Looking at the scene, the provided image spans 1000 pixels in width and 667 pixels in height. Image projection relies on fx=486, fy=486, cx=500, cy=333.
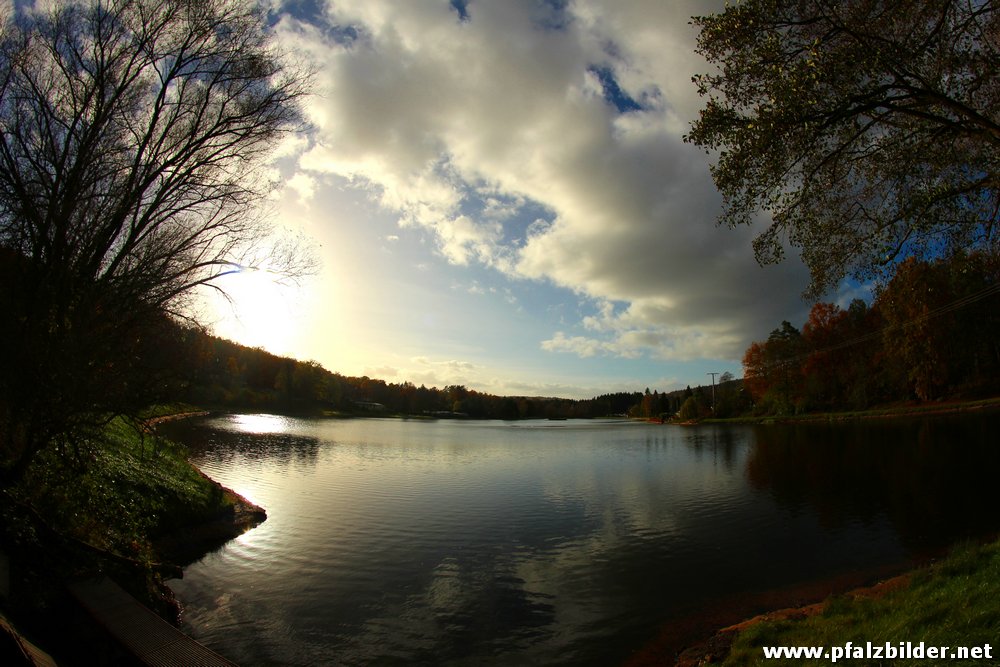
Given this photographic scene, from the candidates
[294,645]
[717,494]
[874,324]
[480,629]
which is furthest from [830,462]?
[874,324]

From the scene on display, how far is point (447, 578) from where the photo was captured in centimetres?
1309

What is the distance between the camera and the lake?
9.97 metres

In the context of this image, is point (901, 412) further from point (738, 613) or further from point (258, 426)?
point (258, 426)

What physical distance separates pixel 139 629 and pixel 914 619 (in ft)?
36.1

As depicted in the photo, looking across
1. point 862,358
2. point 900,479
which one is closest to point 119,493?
point 900,479

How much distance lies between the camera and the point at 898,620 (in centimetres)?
672

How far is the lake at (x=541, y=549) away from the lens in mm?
9969

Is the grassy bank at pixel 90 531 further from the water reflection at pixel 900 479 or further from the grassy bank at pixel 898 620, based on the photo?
the water reflection at pixel 900 479

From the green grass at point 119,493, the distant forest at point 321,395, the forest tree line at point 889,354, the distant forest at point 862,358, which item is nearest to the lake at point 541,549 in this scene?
the green grass at point 119,493

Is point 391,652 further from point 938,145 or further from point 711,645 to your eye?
point 938,145

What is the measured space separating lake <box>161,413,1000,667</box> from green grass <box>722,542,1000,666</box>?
2.62 meters

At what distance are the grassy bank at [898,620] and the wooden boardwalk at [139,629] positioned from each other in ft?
25.3

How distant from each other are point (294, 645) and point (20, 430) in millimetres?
6731

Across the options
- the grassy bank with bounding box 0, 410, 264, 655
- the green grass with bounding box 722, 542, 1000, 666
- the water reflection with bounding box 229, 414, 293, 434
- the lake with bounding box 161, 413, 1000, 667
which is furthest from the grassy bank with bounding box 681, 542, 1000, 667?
the water reflection with bounding box 229, 414, 293, 434
